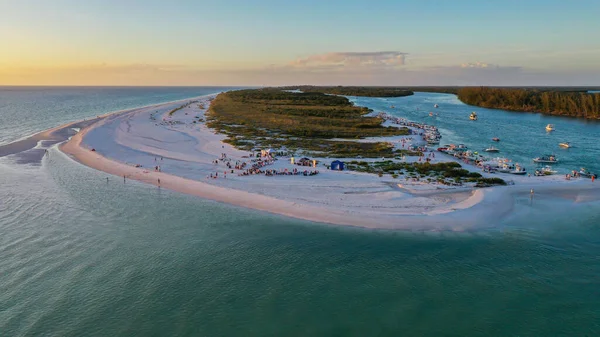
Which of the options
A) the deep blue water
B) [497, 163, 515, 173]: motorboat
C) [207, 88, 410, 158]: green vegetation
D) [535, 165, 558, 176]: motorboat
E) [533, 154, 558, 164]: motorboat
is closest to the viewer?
[535, 165, 558, 176]: motorboat

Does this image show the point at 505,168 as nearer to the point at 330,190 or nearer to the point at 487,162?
the point at 487,162

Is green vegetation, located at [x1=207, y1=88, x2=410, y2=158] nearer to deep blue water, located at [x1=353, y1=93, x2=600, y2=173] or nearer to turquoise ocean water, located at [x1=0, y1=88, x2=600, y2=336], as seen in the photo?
deep blue water, located at [x1=353, y1=93, x2=600, y2=173]

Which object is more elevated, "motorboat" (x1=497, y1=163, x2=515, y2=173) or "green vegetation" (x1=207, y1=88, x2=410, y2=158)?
"green vegetation" (x1=207, y1=88, x2=410, y2=158)

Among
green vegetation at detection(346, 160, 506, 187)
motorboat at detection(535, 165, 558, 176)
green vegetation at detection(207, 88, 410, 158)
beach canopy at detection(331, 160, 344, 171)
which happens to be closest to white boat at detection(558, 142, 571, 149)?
motorboat at detection(535, 165, 558, 176)

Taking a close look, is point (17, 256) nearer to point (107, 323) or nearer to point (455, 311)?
point (107, 323)

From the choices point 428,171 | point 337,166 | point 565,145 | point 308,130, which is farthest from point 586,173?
point 308,130

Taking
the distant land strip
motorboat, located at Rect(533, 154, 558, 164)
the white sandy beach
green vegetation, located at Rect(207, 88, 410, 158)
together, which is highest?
the distant land strip
